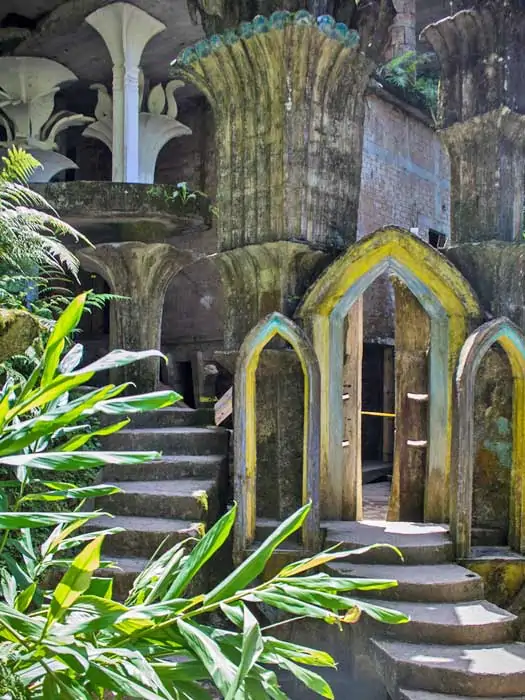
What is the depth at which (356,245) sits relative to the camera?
5387 millimetres

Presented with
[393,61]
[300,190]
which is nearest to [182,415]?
[300,190]

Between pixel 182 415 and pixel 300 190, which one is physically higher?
pixel 300 190

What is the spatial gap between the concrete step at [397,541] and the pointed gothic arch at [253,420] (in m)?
0.31

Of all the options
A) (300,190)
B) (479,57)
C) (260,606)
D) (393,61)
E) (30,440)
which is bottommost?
(260,606)

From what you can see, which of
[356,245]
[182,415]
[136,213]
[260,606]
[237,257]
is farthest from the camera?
[136,213]

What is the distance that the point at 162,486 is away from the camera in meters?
5.70

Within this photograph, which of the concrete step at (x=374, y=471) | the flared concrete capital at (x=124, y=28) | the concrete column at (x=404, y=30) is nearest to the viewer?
the flared concrete capital at (x=124, y=28)

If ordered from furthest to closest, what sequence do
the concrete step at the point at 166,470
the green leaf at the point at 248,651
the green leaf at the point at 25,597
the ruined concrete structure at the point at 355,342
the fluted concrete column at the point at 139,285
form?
the fluted concrete column at the point at 139,285, the concrete step at the point at 166,470, the ruined concrete structure at the point at 355,342, the green leaf at the point at 25,597, the green leaf at the point at 248,651

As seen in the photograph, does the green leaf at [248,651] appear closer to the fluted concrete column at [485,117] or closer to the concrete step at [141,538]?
the concrete step at [141,538]

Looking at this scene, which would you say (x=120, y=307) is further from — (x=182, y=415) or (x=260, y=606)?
(x=260, y=606)

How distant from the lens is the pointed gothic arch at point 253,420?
5090mm

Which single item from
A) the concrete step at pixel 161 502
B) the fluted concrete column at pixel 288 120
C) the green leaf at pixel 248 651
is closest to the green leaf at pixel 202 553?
the green leaf at pixel 248 651

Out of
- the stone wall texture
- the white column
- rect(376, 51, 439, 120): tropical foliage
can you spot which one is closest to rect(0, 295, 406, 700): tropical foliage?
the white column

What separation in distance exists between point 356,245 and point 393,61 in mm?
9892
